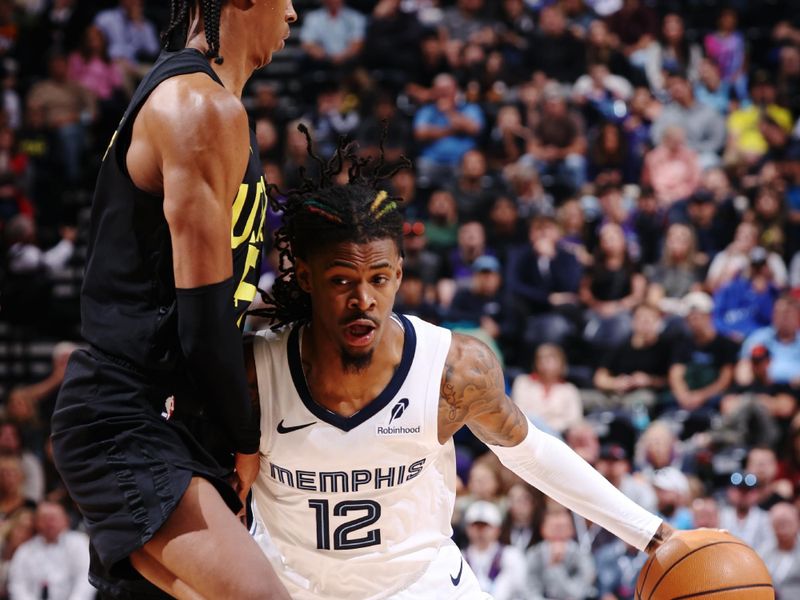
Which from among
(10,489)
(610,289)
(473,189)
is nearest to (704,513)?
(610,289)

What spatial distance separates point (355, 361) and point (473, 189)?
23.6 ft

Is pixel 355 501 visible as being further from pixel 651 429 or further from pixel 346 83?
pixel 346 83

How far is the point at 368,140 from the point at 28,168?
313 cm

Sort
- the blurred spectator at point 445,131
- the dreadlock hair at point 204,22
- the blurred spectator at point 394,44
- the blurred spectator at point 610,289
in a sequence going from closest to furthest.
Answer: the dreadlock hair at point 204,22 < the blurred spectator at point 610,289 < the blurred spectator at point 445,131 < the blurred spectator at point 394,44

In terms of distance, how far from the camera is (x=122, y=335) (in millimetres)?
2771

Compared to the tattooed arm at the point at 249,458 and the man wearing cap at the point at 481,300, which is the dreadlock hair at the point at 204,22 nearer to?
the tattooed arm at the point at 249,458

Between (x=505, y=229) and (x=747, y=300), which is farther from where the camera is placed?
(x=505, y=229)

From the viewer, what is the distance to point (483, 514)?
7609mm

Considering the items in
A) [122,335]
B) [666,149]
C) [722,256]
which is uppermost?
[122,335]

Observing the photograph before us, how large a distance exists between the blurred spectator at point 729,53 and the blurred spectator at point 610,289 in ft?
10.8

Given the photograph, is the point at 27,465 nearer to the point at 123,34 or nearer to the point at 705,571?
the point at 123,34

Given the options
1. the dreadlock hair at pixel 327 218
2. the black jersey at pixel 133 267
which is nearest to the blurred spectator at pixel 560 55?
the dreadlock hair at pixel 327 218

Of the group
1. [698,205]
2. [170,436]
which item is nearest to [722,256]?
[698,205]

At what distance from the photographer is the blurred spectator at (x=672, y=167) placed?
10.8 m
